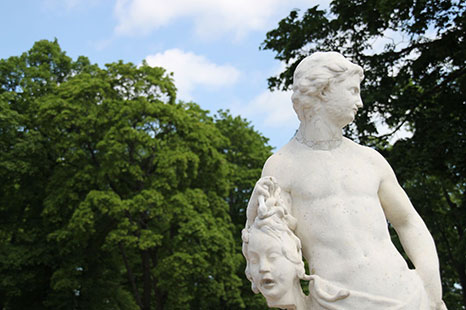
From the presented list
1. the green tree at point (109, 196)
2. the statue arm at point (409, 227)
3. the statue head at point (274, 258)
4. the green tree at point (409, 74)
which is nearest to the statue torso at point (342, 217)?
the statue arm at point (409, 227)

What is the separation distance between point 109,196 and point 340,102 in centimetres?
1620

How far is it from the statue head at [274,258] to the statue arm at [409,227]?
0.76 meters

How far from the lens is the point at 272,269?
301 cm

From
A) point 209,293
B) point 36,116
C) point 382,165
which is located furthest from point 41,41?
point 382,165

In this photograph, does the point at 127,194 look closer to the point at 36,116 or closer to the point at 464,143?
the point at 36,116

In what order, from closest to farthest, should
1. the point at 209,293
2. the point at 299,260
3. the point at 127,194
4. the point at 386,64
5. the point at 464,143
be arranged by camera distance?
the point at 299,260, the point at 464,143, the point at 386,64, the point at 209,293, the point at 127,194

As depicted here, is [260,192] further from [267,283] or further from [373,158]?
[373,158]

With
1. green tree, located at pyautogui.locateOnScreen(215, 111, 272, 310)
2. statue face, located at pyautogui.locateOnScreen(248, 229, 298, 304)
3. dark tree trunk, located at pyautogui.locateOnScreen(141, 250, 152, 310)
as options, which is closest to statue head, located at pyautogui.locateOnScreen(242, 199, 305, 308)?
statue face, located at pyautogui.locateOnScreen(248, 229, 298, 304)

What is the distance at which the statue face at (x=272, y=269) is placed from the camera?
3.01m

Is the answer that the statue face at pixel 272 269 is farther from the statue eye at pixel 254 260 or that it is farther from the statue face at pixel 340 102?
the statue face at pixel 340 102

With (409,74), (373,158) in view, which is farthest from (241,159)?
(373,158)

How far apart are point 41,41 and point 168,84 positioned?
6.07m

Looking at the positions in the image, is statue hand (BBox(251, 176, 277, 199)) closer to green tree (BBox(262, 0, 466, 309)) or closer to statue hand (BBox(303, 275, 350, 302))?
statue hand (BBox(303, 275, 350, 302))

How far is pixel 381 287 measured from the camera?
10.2 ft
